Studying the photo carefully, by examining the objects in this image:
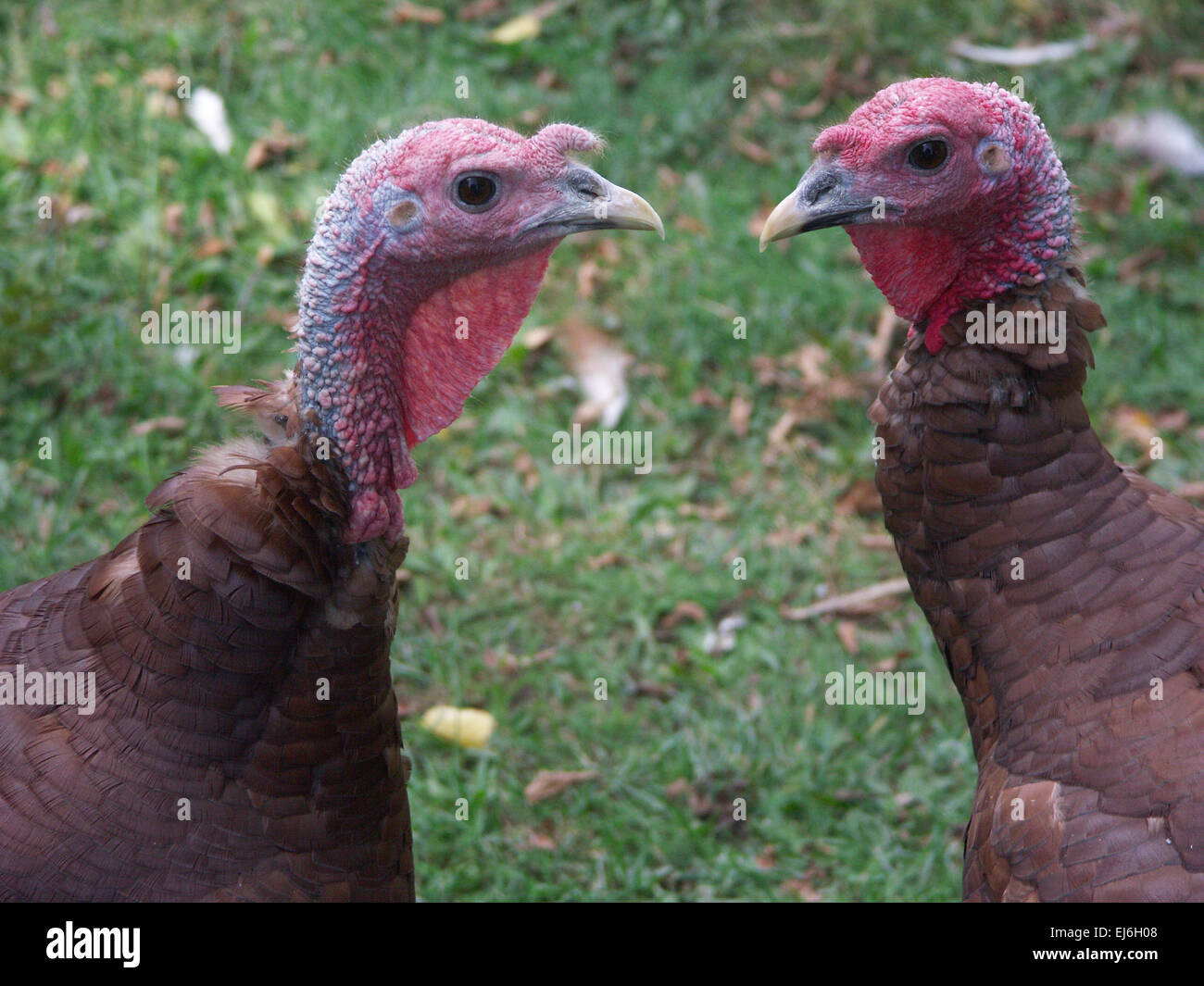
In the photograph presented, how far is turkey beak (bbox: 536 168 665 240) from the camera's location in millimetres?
2805

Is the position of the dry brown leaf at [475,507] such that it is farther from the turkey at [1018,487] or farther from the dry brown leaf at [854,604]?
the turkey at [1018,487]

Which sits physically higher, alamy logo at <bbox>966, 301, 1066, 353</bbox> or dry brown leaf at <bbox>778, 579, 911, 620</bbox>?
alamy logo at <bbox>966, 301, 1066, 353</bbox>

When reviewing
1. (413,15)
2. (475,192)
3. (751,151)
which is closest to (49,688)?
(475,192)

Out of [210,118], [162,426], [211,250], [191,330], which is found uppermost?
[210,118]

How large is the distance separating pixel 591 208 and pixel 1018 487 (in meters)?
1.17

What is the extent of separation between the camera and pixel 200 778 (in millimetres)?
2568

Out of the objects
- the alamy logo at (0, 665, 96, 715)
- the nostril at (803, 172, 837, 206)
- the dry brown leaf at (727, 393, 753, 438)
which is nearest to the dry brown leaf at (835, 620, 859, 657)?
the dry brown leaf at (727, 393, 753, 438)

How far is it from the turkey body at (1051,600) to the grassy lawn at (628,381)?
1342 millimetres

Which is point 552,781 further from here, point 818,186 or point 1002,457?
point 818,186

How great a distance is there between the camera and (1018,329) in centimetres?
285

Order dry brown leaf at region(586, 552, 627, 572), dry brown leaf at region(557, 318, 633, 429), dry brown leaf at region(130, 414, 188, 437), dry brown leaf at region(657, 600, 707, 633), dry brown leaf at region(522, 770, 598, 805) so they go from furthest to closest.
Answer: dry brown leaf at region(557, 318, 633, 429)
dry brown leaf at region(130, 414, 188, 437)
dry brown leaf at region(586, 552, 627, 572)
dry brown leaf at region(657, 600, 707, 633)
dry brown leaf at region(522, 770, 598, 805)

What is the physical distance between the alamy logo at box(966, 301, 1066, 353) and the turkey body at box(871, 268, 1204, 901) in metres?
0.02

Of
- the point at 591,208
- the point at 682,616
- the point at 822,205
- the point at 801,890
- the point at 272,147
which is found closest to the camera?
the point at 591,208
